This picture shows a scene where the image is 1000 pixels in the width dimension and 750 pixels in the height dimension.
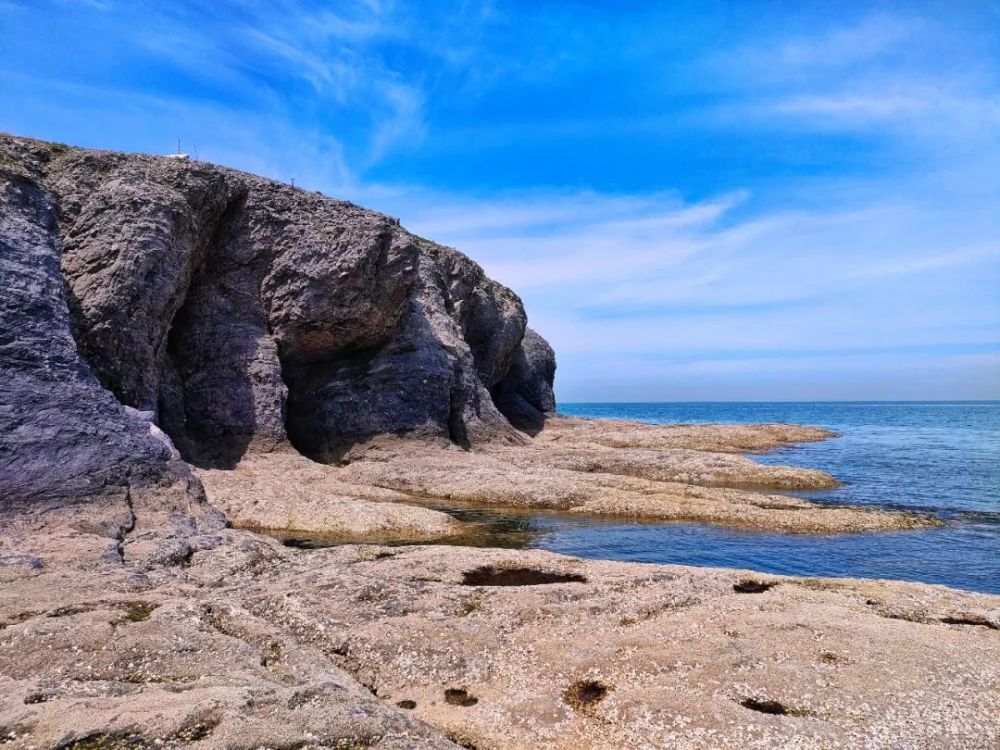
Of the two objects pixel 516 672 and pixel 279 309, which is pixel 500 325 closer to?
pixel 279 309

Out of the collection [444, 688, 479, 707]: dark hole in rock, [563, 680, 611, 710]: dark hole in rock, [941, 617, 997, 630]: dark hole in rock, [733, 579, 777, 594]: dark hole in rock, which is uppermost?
[733, 579, 777, 594]: dark hole in rock

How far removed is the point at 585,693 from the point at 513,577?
456 cm

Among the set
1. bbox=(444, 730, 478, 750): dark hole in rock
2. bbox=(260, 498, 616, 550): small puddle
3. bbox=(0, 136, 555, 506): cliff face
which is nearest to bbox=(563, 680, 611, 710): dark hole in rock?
bbox=(444, 730, 478, 750): dark hole in rock

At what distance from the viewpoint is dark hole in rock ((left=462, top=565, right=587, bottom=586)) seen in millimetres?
13266

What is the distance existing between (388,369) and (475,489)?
12.1 meters

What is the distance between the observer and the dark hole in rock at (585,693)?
897cm

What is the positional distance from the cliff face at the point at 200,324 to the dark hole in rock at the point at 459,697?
1142 cm

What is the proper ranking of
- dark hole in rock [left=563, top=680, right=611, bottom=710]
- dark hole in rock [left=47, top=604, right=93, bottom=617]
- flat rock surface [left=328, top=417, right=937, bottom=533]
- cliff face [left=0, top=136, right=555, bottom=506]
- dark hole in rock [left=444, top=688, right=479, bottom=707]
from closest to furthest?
dark hole in rock [left=563, top=680, right=611, bottom=710] < dark hole in rock [left=444, top=688, right=479, bottom=707] < dark hole in rock [left=47, top=604, right=93, bottom=617] < cliff face [left=0, top=136, right=555, bottom=506] < flat rock surface [left=328, top=417, right=937, bottom=533]

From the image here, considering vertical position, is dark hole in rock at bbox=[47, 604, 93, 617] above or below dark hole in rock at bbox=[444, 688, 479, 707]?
above

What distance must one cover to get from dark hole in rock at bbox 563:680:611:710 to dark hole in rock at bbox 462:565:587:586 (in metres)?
3.64

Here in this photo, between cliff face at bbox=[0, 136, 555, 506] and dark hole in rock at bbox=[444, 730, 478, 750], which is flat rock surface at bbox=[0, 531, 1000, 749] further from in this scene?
cliff face at bbox=[0, 136, 555, 506]

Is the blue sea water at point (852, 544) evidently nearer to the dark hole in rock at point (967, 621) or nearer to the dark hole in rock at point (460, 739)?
the dark hole in rock at point (967, 621)

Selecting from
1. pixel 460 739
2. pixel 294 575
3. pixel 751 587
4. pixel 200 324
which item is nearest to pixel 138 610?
pixel 294 575

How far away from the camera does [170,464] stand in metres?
17.8
